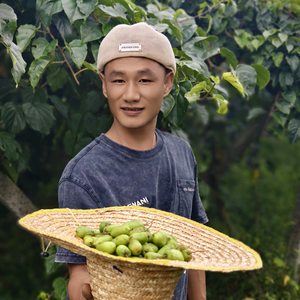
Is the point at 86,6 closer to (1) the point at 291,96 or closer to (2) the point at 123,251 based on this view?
(2) the point at 123,251

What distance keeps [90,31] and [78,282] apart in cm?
117

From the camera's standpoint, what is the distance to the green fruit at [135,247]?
1.00 meters

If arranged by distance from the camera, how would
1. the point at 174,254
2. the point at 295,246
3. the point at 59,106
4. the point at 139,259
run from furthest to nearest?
the point at 295,246
the point at 59,106
the point at 174,254
the point at 139,259

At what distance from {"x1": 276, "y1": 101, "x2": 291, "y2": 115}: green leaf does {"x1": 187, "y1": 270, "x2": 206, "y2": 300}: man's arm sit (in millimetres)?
1351

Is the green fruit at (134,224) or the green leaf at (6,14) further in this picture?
the green leaf at (6,14)

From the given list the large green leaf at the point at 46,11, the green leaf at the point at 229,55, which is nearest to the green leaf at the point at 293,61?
the green leaf at the point at 229,55

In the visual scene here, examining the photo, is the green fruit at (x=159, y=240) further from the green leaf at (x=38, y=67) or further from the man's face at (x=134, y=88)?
the green leaf at (x=38, y=67)

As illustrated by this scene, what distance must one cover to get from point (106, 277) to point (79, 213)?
0.89 feet

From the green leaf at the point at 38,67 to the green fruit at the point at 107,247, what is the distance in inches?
36.7

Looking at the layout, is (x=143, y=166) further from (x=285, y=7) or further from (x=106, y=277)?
(x=285, y=7)

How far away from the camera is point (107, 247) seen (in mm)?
979

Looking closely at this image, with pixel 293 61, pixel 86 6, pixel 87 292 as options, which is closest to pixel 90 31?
pixel 86 6

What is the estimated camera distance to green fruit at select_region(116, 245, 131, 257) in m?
0.98

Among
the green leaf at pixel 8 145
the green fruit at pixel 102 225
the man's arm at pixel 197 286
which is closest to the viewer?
the green fruit at pixel 102 225
